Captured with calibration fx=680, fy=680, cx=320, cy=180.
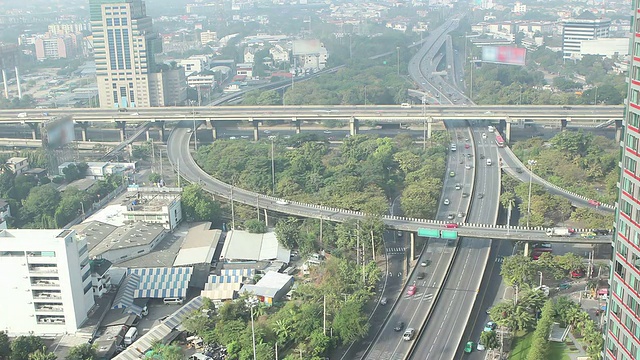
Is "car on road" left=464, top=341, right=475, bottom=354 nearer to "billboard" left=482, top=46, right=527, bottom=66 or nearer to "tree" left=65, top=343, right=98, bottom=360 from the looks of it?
"tree" left=65, top=343, right=98, bottom=360

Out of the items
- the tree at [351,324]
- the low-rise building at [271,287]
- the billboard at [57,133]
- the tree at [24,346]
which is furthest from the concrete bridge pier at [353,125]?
the tree at [24,346]

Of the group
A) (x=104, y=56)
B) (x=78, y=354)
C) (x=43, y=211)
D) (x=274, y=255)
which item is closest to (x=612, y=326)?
(x=78, y=354)

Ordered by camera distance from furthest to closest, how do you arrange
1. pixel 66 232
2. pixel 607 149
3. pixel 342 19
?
pixel 342 19 → pixel 607 149 → pixel 66 232

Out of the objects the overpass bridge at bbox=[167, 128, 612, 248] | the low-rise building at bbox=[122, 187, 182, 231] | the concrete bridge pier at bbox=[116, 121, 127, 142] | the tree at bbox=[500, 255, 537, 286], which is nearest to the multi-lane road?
the overpass bridge at bbox=[167, 128, 612, 248]

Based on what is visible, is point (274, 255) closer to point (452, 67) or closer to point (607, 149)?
point (607, 149)

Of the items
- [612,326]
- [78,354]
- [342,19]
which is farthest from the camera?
[342,19]

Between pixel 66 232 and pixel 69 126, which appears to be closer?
pixel 66 232

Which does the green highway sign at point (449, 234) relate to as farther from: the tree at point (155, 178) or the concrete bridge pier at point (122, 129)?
the concrete bridge pier at point (122, 129)
